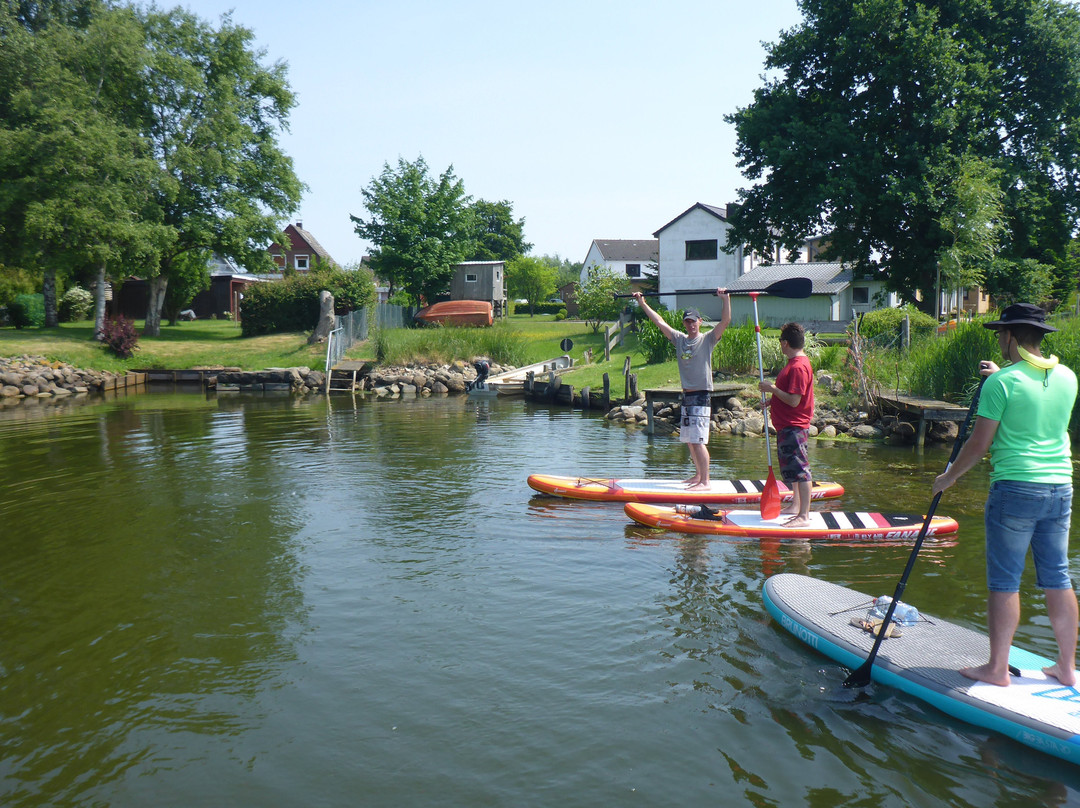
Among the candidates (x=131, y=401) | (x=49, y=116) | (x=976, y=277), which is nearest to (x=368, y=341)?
(x=131, y=401)

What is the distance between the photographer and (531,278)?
7600cm

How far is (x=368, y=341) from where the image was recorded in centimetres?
3331

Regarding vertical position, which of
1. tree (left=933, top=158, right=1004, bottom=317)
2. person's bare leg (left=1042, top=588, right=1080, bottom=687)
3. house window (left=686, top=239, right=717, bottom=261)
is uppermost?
house window (left=686, top=239, right=717, bottom=261)

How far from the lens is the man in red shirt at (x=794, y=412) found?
27.6 ft

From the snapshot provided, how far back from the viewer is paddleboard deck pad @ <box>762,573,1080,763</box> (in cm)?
450

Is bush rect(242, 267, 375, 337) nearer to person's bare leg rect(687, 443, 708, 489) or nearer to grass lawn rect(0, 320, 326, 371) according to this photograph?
grass lawn rect(0, 320, 326, 371)

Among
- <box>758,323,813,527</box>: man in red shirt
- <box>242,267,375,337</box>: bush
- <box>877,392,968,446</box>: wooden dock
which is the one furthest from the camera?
<box>242,267,375,337</box>: bush

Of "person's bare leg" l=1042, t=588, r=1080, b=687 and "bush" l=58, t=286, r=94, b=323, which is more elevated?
"bush" l=58, t=286, r=94, b=323

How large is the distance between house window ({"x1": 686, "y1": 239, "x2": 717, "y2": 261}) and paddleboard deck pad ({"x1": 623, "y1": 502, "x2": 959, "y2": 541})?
39648 millimetres

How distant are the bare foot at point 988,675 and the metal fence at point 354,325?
26.2 metres

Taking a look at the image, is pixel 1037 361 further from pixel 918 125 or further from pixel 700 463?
pixel 918 125

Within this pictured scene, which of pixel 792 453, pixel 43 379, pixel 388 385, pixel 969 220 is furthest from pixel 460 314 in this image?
pixel 792 453

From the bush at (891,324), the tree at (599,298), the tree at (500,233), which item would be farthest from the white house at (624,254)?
the bush at (891,324)

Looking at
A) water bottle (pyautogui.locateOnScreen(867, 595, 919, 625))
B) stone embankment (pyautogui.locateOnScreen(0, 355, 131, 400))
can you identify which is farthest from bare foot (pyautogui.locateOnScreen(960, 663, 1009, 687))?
stone embankment (pyautogui.locateOnScreen(0, 355, 131, 400))
